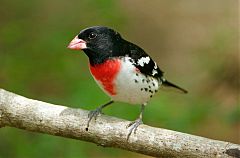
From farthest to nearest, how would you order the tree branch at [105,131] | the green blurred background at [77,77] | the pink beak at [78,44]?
the green blurred background at [77,77], the pink beak at [78,44], the tree branch at [105,131]

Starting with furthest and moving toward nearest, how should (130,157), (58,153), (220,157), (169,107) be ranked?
(130,157) → (169,107) → (58,153) → (220,157)

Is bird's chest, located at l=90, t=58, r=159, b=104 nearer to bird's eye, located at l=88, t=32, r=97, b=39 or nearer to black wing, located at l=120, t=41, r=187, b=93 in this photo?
black wing, located at l=120, t=41, r=187, b=93

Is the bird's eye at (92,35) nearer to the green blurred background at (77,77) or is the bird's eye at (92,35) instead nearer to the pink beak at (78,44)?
the pink beak at (78,44)

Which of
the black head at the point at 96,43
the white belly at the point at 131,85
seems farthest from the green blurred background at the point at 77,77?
the black head at the point at 96,43

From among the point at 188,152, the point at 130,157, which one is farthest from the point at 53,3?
the point at 188,152

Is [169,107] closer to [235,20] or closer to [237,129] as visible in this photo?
[237,129]

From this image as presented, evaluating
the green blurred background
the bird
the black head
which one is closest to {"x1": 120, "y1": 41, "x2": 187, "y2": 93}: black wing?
the bird
